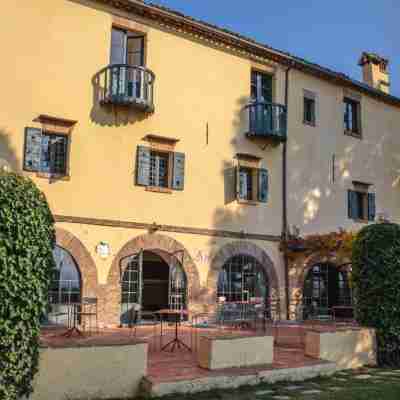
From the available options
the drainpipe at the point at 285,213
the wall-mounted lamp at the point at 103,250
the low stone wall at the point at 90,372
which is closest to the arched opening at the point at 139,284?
the wall-mounted lamp at the point at 103,250

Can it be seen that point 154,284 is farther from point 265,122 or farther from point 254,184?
point 265,122

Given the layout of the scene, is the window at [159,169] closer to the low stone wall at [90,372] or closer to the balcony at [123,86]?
the balcony at [123,86]

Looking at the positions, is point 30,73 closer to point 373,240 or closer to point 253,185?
point 253,185

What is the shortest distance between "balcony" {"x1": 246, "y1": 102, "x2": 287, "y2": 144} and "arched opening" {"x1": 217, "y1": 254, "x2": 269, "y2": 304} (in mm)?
3696

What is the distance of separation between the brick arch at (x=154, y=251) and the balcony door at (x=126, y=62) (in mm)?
3796

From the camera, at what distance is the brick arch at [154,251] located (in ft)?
42.7

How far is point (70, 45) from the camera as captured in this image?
1316cm

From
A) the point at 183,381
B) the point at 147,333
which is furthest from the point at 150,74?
the point at 183,381

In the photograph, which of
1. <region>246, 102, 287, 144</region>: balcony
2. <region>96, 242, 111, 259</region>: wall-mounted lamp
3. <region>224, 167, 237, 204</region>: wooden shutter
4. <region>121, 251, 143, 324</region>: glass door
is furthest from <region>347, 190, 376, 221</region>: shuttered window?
<region>96, 242, 111, 259</region>: wall-mounted lamp

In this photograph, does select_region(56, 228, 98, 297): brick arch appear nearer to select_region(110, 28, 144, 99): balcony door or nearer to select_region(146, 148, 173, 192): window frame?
select_region(146, 148, 173, 192): window frame

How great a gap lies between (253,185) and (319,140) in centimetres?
337

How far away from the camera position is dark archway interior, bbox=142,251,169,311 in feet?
59.0

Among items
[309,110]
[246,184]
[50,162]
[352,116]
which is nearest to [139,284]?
[50,162]

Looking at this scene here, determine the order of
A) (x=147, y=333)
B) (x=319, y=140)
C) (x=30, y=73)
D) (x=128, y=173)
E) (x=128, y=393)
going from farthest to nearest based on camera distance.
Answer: (x=319, y=140) → (x=128, y=173) → (x=30, y=73) → (x=147, y=333) → (x=128, y=393)
